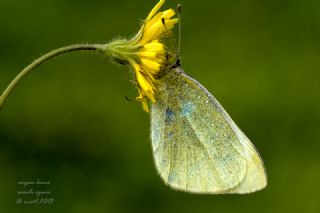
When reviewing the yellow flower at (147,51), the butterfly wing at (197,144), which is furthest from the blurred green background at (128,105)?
the yellow flower at (147,51)

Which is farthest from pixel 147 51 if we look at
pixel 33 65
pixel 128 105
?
pixel 128 105

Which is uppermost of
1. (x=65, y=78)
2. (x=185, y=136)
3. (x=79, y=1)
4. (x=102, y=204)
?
(x=79, y=1)

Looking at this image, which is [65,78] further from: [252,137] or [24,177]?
[252,137]

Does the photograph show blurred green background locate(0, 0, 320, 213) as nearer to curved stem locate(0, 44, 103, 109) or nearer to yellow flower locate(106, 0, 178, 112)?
yellow flower locate(106, 0, 178, 112)

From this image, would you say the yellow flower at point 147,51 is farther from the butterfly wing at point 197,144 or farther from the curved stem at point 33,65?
the curved stem at point 33,65

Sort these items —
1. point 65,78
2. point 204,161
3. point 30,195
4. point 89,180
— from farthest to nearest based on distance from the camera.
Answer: point 65,78
point 89,180
point 30,195
point 204,161

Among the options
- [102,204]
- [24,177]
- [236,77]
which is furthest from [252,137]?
[24,177]
